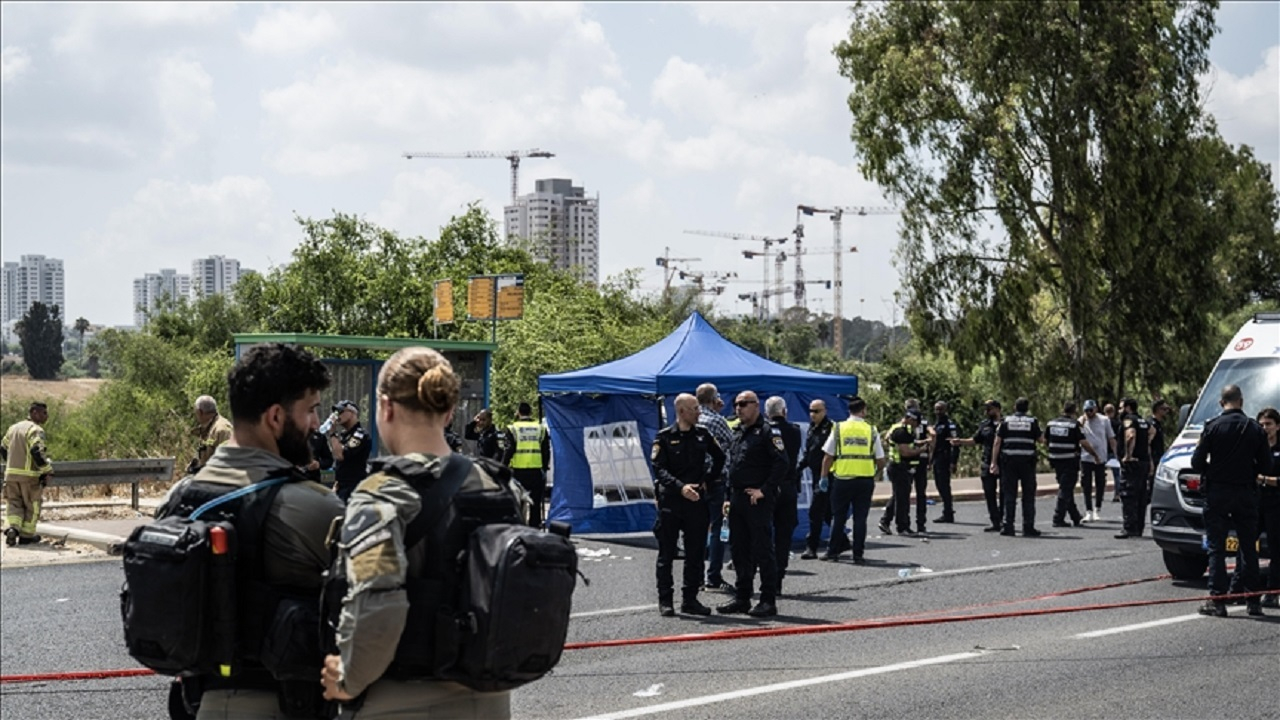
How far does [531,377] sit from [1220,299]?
1719cm

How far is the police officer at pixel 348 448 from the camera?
1455 centimetres

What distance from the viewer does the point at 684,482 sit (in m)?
11.5

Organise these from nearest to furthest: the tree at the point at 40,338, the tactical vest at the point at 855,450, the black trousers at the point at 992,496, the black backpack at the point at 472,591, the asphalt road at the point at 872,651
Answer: the black backpack at the point at 472,591 < the asphalt road at the point at 872,651 < the tactical vest at the point at 855,450 < the black trousers at the point at 992,496 < the tree at the point at 40,338

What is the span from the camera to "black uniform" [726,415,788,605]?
38.2 ft

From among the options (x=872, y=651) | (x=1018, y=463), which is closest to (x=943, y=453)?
(x=1018, y=463)

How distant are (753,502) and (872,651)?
76.8 inches

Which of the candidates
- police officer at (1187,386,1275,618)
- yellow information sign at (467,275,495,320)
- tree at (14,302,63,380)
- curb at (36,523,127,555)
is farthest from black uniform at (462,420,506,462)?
tree at (14,302,63,380)

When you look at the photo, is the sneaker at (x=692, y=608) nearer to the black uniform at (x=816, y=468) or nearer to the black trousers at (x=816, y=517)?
the black uniform at (x=816, y=468)

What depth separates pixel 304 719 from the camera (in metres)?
4.00

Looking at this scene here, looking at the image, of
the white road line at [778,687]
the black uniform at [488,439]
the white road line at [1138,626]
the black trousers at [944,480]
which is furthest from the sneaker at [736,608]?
the black trousers at [944,480]

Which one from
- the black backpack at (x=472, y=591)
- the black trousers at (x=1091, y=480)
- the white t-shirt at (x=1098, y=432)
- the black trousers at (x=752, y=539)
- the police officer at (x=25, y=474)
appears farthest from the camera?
the white t-shirt at (x=1098, y=432)

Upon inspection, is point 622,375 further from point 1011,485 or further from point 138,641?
point 138,641

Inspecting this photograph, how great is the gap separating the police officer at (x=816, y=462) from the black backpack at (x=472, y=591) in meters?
12.5

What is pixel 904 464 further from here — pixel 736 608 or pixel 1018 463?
pixel 736 608
